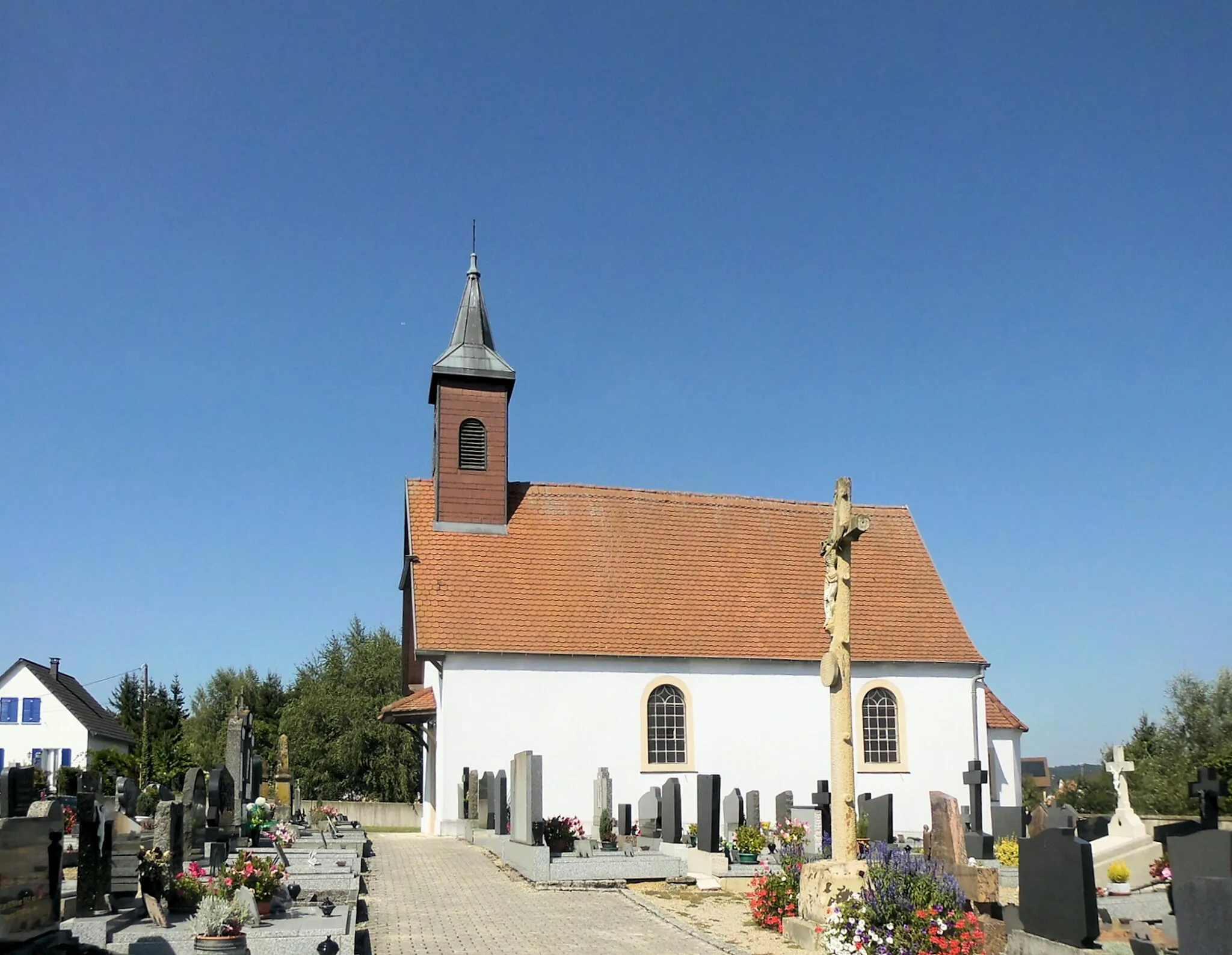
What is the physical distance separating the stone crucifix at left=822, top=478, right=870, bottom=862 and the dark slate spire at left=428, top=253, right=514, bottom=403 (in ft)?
60.9

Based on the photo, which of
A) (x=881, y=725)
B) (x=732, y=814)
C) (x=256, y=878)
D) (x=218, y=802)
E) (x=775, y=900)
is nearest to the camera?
(x=256, y=878)

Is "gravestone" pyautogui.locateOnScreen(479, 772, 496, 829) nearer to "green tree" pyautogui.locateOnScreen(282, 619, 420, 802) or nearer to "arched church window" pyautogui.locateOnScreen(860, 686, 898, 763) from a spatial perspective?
"arched church window" pyautogui.locateOnScreen(860, 686, 898, 763)

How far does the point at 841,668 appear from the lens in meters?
11.9

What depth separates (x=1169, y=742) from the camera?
119 ft

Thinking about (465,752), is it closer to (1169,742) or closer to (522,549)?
(522,549)

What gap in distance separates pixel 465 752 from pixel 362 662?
2219 centimetres

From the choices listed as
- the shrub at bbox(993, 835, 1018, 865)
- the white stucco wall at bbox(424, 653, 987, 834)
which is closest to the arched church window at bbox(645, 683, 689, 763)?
the white stucco wall at bbox(424, 653, 987, 834)

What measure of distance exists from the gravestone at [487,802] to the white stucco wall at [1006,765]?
15.2 metres

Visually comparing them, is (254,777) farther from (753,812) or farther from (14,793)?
(753,812)

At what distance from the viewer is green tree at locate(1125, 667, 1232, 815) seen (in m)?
32.9

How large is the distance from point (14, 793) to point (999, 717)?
86.4ft

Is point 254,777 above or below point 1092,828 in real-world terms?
above

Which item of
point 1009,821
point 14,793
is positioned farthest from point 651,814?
point 14,793

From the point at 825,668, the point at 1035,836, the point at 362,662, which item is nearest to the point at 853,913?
the point at 1035,836
